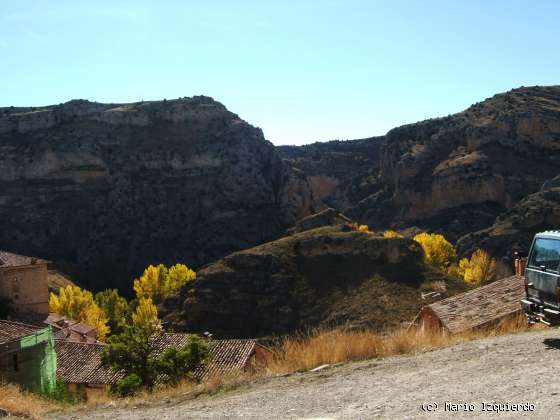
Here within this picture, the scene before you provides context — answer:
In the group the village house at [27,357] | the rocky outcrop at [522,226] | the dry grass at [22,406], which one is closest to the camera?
the dry grass at [22,406]

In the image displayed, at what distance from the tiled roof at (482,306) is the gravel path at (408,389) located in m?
7.59

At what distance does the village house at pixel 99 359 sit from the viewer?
28256mm

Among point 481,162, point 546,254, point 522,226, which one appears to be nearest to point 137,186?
point 481,162

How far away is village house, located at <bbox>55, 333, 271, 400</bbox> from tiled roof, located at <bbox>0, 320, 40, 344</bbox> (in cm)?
511

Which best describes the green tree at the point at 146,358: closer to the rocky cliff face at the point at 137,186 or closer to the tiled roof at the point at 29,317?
the tiled roof at the point at 29,317

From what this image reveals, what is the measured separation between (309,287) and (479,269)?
21227mm

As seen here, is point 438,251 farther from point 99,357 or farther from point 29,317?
point 99,357

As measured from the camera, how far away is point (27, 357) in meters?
22.3

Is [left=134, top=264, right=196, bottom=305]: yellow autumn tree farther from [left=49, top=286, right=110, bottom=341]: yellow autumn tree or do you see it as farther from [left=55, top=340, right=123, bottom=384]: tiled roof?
[left=55, top=340, right=123, bottom=384]: tiled roof

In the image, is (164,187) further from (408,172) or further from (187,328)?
(187,328)

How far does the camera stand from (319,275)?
5334cm

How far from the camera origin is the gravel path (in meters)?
7.21

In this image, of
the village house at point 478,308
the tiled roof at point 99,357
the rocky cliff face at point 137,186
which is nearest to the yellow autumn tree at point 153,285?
the rocky cliff face at point 137,186

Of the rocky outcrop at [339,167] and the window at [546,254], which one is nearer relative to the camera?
the window at [546,254]
